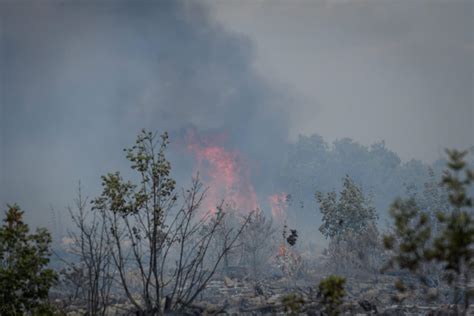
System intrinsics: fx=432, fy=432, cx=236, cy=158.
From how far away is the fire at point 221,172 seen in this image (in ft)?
424

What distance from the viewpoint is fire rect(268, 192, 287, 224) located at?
125150 mm

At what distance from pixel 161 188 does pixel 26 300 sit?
12.3 feet

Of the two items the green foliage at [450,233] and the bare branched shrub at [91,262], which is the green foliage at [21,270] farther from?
the green foliage at [450,233]

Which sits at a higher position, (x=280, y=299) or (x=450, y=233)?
(x=450, y=233)

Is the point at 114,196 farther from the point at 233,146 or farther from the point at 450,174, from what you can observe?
the point at 233,146

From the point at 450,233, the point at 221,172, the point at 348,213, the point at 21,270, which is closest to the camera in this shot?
the point at 450,233

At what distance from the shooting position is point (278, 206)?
132 metres

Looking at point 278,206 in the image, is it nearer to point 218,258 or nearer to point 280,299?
point 280,299

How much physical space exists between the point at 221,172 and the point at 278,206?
2063 cm

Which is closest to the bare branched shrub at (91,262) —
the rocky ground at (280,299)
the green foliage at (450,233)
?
the rocky ground at (280,299)

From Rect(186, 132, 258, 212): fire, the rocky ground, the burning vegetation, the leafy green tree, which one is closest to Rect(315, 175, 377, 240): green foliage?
the leafy green tree

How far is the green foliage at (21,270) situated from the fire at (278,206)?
113 metres

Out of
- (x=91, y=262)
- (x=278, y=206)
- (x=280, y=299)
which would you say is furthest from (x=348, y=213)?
(x=278, y=206)

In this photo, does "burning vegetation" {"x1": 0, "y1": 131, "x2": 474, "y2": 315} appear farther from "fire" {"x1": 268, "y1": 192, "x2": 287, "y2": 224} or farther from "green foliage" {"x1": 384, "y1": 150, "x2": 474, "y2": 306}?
"fire" {"x1": 268, "y1": 192, "x2": 287, "y2": 224}
